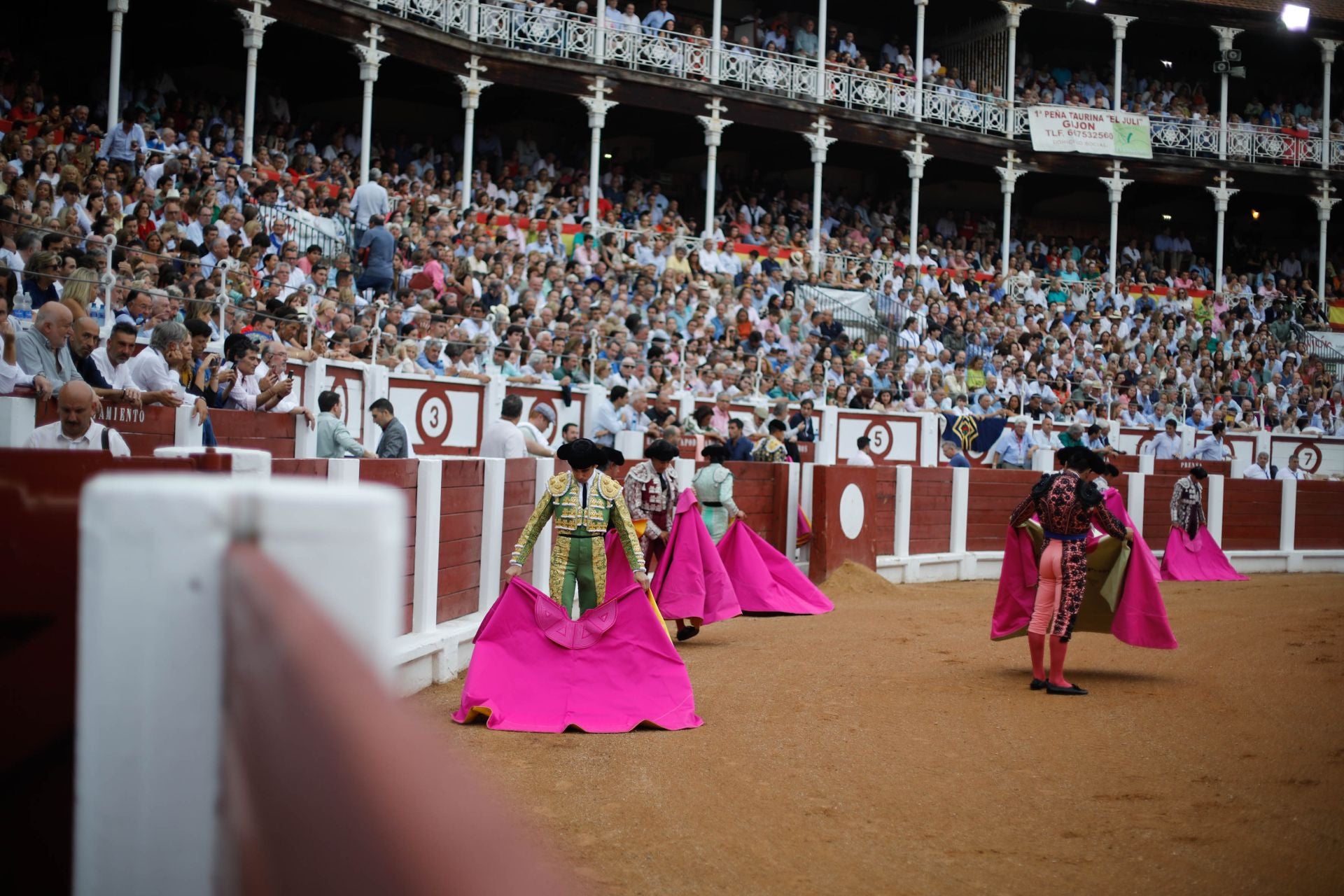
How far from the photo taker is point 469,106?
20.8 meters

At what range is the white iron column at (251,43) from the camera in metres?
17.1

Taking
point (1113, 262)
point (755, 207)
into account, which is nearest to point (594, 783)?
point (755, 207)

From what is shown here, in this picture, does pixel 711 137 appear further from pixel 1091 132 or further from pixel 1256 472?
pixel 1256 472

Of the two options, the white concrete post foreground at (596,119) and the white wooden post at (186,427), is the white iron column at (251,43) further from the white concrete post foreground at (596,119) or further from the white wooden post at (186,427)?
the white wooden post at (186,427)

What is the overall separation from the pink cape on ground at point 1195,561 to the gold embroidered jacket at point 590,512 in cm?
963

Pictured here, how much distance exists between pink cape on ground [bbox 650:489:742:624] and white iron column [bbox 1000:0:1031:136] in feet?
66.3

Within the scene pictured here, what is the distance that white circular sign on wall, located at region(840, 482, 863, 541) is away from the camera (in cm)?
1338

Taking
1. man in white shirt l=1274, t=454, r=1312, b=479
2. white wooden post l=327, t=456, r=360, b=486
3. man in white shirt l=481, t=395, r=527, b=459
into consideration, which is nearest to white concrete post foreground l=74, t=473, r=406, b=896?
white wooden post l=327, t=456, r=360, b=486

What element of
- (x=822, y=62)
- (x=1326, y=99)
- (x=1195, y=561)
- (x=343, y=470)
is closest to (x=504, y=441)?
(x=343, y=470)

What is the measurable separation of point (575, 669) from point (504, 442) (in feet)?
10.4

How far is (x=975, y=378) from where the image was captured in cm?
2098

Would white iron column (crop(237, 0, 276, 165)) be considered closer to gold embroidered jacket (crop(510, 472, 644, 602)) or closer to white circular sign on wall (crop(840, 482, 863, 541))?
white circular sign on wall (crop(840, 482, 863, 541))

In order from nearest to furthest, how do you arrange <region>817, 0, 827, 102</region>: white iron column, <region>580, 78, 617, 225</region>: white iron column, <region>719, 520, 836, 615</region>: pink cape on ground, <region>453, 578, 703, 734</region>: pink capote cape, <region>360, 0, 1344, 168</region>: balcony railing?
<region>453, 578, 703, 734</region>: pink capote cape < <region>719, 520, 836, 615</region>: pink cape on ground < <region>360, 0, 1344, 168</region>: balcony railing < <region>580, 78, 617, 225</region>: white iron column < <region>817, 0, 827, 102</region>: white iron column

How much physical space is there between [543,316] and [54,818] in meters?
13.6
